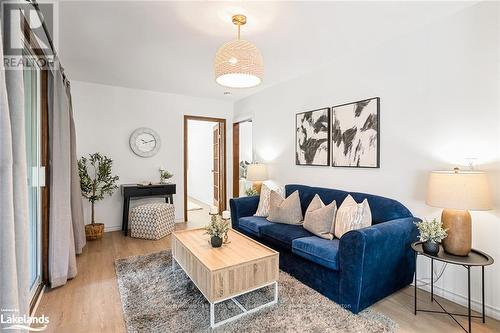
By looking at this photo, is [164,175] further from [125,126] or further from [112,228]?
[112,228]

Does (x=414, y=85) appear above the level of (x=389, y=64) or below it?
below

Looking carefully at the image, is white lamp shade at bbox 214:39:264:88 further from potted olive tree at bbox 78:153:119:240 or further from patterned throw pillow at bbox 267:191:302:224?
potted olive tree at bbox 78:153:119:240

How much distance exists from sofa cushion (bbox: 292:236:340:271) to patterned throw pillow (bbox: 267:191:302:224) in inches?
22.6

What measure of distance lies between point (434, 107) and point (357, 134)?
82cm

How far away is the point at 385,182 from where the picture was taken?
112 inches

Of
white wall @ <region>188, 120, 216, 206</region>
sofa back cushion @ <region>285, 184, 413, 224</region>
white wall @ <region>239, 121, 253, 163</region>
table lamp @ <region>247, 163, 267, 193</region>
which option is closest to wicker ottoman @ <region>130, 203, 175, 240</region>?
table lamp @ <region>247, 163, 267, 193</region>

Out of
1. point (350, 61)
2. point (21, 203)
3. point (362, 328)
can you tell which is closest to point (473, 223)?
point (362, 328)

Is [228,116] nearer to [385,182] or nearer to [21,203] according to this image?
[385,182]

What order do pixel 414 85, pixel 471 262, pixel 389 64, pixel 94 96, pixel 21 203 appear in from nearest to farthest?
pixel 21 203 → pixel 471 262 → pixel 414 85 → pixel 389 64 → pixel 94 96

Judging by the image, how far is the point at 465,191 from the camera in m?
1.90

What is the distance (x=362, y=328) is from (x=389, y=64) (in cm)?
253

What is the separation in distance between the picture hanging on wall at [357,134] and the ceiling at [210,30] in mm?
664

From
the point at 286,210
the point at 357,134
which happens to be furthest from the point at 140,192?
the point at 357,134

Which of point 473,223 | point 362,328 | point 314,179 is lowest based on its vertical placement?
point 362,328
